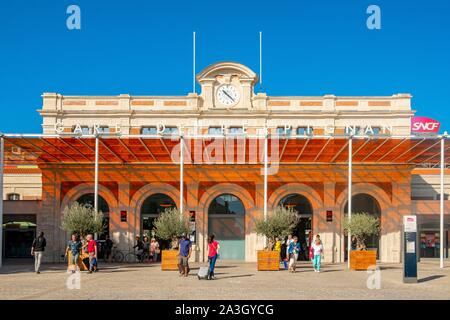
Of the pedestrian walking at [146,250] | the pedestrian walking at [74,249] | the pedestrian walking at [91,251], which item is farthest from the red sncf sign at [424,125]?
the pedestrian walking at [74,249]

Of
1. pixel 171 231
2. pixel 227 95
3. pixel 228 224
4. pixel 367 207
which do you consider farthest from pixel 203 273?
pixel 367 207

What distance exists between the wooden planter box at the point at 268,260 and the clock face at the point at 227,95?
1082cm

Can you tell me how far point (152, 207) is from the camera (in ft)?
114

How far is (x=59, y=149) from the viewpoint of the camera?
3081 cm

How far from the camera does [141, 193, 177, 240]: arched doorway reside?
113 ft

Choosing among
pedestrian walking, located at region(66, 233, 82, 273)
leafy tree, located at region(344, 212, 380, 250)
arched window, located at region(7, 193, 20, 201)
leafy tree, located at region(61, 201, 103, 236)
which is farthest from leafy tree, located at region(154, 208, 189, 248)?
arched window, located at region(7, 193, 20, 201)

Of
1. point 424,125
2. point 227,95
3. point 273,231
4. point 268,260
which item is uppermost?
point 227,95

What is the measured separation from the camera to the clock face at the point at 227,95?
34875 millimetres

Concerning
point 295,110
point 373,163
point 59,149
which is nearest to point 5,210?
point 59,149

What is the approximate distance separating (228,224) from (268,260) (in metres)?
7.94

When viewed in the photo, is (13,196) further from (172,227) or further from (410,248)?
(410,248)

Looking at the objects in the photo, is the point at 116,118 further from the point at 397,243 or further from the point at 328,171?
the point at 397,243

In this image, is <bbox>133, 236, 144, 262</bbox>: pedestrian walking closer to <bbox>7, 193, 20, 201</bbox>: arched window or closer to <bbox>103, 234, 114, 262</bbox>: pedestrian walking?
<bbox>103, 234, 114, 262</bbox>: pedestrian walking

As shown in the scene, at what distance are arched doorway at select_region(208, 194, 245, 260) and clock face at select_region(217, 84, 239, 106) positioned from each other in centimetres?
526
